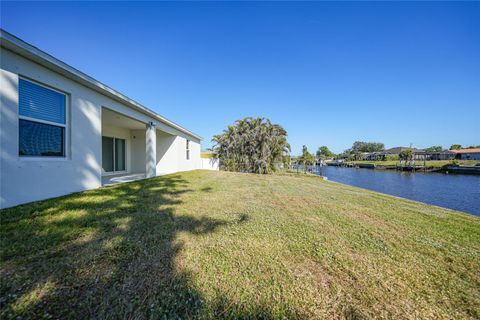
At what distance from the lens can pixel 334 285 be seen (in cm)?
202

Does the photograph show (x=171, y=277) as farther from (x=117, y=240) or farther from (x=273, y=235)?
(x=273, y=235)

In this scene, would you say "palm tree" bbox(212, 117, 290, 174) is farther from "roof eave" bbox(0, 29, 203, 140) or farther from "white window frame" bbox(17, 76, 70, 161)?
"white window frame" bbox(17, 76, 70, 161)

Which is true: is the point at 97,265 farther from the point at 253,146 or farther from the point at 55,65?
the point at 253,146

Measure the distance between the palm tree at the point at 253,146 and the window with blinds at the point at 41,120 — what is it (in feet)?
47.8

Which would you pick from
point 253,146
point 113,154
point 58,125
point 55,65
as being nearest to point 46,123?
point 58,125

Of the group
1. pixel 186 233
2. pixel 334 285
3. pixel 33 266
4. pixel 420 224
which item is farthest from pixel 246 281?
pixel 420 224

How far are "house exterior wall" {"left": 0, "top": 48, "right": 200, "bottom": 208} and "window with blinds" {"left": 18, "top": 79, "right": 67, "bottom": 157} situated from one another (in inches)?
6.1

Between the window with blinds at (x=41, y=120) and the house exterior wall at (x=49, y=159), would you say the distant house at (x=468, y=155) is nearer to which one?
the house exterior wall at (x=49, y=159)

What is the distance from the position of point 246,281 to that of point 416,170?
54857mm

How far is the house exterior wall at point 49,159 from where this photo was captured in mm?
3689

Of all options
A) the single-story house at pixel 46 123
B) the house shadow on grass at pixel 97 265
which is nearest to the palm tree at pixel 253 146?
the single-story house at pixel 46 123

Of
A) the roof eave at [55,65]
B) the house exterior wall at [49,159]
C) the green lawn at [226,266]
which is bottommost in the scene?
the green lawn at [226,266]

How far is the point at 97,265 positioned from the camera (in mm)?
2186

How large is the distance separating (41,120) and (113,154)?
678 cm
